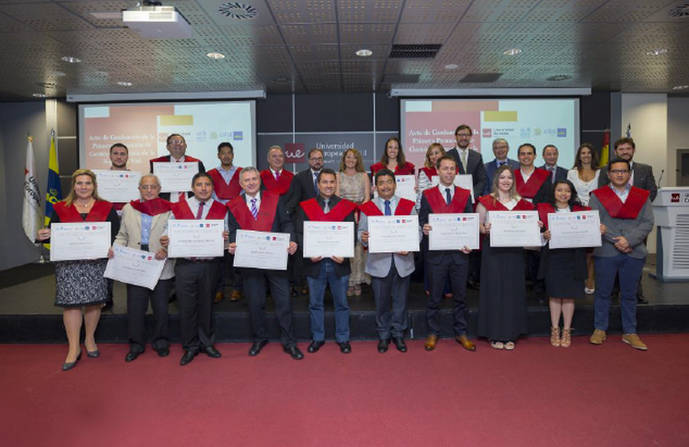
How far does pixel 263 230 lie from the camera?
11.5 ft

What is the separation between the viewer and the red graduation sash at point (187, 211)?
3.46m

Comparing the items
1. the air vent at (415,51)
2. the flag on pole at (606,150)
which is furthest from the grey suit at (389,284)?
the flag on pole at (606,150)

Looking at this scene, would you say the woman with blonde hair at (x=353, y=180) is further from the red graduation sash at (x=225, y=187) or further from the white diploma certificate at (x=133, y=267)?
the white diploma certificate at (x=133, y=267)

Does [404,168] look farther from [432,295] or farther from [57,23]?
[57,23]

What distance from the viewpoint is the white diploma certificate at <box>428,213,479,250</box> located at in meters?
3.47

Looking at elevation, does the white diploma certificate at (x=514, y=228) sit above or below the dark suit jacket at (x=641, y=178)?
below

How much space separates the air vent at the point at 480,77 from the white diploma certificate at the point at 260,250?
4.48 metres

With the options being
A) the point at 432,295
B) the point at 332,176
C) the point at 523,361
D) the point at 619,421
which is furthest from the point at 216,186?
the point at 619,421

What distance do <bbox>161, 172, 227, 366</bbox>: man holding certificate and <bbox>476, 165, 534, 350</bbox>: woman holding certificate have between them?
85.1 inches

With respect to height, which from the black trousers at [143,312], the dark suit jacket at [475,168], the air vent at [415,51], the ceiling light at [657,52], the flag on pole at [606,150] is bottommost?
the black trousers at [143,312]

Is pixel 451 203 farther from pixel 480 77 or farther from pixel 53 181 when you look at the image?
pixel 53 181

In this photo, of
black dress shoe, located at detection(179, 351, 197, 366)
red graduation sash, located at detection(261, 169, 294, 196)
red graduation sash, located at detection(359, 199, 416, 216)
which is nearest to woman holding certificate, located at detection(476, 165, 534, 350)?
red graduation sash, located at detection(359, 199, 416, 216)

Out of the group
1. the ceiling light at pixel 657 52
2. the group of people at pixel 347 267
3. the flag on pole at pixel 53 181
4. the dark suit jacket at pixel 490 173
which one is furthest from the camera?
the flag on pole at pixel 53 181

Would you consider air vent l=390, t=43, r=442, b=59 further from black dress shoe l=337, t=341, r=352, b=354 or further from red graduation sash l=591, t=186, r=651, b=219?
black dress shoe l=337, t=341, r=352, b=354
